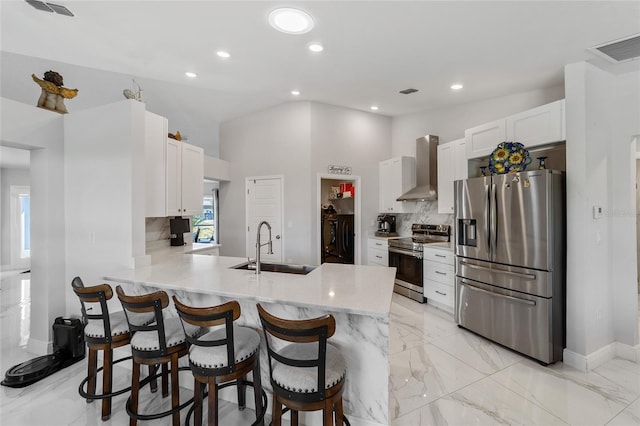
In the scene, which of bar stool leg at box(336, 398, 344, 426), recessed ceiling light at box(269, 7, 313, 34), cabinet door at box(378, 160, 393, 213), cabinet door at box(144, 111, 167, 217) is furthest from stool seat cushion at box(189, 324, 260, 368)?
cabinet door at box(378, 160, 393, 213)

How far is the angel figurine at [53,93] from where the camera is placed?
2.91m

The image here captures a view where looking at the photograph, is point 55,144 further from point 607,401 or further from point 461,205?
point 607,401

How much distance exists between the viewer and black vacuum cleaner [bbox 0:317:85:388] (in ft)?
7.94

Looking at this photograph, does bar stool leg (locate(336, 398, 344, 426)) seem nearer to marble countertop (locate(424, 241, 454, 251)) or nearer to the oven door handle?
marble countertop (locate(424, 241, 454, 251))

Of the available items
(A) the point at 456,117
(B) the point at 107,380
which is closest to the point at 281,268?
(B) the point at 107,380

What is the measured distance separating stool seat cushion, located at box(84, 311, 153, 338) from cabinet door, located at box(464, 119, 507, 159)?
3.96m

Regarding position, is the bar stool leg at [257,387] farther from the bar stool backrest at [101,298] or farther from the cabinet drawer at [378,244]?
the cabinet drawer at [378,244]

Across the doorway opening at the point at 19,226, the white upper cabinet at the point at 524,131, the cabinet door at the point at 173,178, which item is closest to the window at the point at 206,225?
the doorway opening at the point at 19,226

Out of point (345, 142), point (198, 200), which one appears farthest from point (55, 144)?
point (345, 142)

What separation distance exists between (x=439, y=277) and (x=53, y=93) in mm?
5066

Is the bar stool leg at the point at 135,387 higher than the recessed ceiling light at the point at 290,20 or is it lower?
lower

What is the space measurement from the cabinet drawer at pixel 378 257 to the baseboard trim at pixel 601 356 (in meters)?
2.52

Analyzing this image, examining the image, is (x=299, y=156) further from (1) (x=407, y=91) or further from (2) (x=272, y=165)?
(1) (x=407, y=91)

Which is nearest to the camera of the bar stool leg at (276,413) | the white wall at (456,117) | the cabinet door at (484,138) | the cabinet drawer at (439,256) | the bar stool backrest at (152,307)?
the bar stool leg at (276,413)
